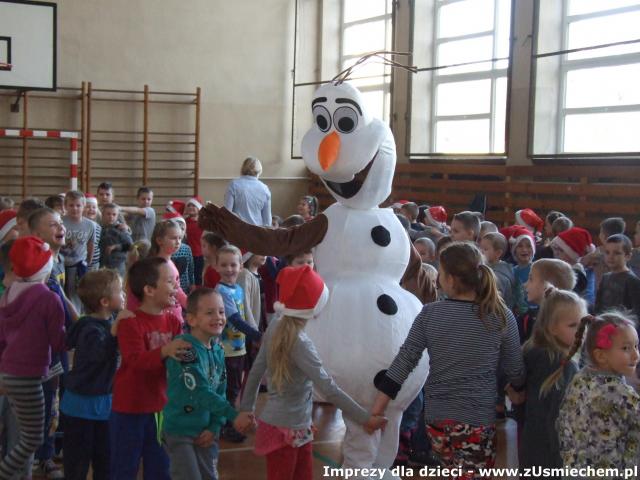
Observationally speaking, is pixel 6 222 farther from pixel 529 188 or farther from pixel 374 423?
pixel 529 188

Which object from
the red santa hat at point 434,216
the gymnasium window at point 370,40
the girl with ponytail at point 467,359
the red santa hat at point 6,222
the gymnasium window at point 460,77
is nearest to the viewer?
the girl with ponytail at point 467,359

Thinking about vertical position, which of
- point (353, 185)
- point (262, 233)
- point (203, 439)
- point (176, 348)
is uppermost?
point (353, 185)

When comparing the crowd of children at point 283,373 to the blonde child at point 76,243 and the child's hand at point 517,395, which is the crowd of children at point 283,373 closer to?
the child's hand at point 517,395

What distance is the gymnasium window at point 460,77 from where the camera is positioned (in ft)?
35.4

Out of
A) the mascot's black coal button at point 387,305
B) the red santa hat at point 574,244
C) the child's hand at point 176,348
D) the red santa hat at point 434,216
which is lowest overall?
the child's hand at point 176,348

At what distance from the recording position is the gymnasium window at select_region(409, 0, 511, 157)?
10797 millimetres

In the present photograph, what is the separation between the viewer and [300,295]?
3070 millimetres

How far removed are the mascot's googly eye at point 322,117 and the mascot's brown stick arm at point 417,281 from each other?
766 mm

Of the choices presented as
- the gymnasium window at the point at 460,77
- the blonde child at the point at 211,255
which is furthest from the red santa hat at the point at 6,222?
the gymnasium window at the point at 460,77

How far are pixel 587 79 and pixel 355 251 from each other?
677 cm

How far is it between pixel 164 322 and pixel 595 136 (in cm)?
744

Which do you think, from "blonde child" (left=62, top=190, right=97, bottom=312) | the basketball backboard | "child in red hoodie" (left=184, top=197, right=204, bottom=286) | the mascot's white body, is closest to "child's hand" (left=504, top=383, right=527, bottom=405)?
the mascot's white body

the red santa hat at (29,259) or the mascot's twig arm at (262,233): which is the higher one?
the mascot's twig arm at (262,233)

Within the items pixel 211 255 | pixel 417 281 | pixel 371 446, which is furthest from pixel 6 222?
pixel 371 446
